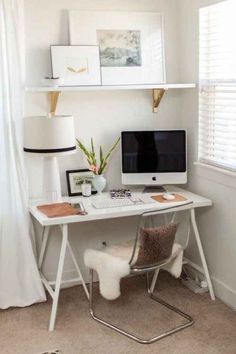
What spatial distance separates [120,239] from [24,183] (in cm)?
92

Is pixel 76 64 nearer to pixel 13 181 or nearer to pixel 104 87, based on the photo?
pixel 104 87

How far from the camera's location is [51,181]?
2.98m

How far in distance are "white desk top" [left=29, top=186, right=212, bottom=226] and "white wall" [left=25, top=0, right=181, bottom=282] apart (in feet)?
0.75

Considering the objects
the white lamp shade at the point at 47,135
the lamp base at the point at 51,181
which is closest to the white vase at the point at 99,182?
the lamp base at the point at 51,181

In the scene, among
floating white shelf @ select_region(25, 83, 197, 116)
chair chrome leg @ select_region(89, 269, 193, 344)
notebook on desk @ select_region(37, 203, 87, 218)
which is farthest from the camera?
floating white shelf @ select_region(25, 83, 197, 116)

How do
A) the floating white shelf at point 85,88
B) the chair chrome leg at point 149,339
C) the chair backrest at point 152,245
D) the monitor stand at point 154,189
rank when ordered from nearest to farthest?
the chair backrest at point 152,245 < the chair chrome leg at point 149,339 < the floating white shelf at point 85,88 < the monitor stand at point 154,189

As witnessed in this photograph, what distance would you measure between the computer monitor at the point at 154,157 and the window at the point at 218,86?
0.55 ft

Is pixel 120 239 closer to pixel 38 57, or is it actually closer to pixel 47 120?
pixel 47 120

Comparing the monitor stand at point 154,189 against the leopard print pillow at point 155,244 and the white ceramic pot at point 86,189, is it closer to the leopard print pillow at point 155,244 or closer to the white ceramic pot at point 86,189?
the white ceramic pot at point 86,189

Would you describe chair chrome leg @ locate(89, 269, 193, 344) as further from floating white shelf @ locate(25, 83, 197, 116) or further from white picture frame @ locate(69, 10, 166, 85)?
white picture frame @ locate(69, 10, 166, 85)

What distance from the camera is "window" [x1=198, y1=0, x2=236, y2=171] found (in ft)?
9.45

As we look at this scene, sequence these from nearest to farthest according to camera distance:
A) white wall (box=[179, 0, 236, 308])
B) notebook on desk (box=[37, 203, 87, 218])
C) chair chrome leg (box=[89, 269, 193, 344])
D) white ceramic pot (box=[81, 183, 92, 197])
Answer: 1. chair chrome leg (box=[89, 269, 193, 344])
2. notebook on desk (box=[37, 203, 87, 218])
3. white wall (box=[179, 0, 236, 308])
4. white ceramic pot (box=[81, 183, 92, 197])

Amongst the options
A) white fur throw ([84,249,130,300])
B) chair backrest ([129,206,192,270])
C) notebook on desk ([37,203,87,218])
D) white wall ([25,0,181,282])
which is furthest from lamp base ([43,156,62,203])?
chair backrest ([129,206,192,270])

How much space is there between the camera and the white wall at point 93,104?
9.94ft
